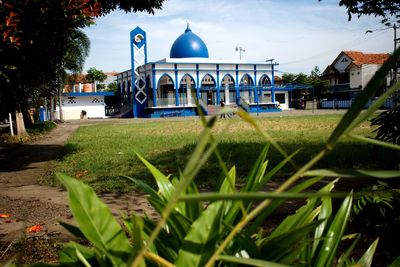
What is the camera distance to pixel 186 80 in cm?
3534

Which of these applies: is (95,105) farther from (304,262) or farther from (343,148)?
(304,262)

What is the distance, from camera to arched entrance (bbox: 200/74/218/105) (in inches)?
1613

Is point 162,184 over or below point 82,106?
below

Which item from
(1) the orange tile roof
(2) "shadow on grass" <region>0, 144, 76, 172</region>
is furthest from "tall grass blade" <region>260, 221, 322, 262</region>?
(1) the orange tile roof

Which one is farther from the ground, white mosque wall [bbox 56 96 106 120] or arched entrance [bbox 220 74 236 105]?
arched entrance [bbox 220 74 236 105]

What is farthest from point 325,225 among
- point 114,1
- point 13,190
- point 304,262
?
point 114,1

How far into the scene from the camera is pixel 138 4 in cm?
898

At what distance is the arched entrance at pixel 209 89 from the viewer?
4098 cm

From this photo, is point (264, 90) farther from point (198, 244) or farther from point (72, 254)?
point (198, 244)

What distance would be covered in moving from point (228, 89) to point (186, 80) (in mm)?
7840

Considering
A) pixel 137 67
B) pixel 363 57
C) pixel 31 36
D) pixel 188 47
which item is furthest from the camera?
pixel 363 57

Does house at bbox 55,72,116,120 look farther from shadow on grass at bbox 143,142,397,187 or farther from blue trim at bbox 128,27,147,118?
shadow on grass at bbox 143,142,397,187

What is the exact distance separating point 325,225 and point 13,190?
6106mm

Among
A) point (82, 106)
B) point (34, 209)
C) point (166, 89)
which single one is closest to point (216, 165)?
point (34, 209)
